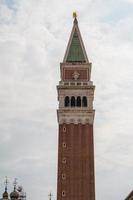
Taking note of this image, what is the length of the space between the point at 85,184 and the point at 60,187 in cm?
337

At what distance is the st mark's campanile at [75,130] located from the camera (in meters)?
62.6

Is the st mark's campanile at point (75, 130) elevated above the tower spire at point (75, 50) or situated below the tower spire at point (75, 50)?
below

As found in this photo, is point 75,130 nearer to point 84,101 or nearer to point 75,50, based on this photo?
point 84,101

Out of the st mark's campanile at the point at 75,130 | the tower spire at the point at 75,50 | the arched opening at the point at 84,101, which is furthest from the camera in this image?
the tower spire at the point at 75,50

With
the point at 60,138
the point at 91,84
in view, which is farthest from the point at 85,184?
the point at 91,84

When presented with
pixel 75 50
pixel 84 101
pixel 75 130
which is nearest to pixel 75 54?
pixel 75 50

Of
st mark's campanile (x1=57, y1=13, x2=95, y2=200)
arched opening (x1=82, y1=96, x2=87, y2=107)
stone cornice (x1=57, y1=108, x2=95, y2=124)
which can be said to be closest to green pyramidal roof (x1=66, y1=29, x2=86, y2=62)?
st mark's campanile (x1=57, y1=13, x2=95, y2=200)

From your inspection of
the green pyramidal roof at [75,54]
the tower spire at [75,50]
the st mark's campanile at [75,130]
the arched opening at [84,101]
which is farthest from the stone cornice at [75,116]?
the green pyramidal roof at [75,54]

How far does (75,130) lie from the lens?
6562cm

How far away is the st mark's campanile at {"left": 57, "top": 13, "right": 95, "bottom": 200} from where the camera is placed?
62.6 m

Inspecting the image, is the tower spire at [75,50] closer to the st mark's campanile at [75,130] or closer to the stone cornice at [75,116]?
the st mark's campanile at [75,130]

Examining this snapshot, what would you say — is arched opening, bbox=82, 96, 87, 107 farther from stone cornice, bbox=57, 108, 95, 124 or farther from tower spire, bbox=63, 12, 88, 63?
tower spire, bbox=63, 12, 88, 63

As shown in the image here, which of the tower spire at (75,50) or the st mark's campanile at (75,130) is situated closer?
the st mark's campanile at (75,130)

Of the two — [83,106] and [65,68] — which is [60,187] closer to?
[83,106]
